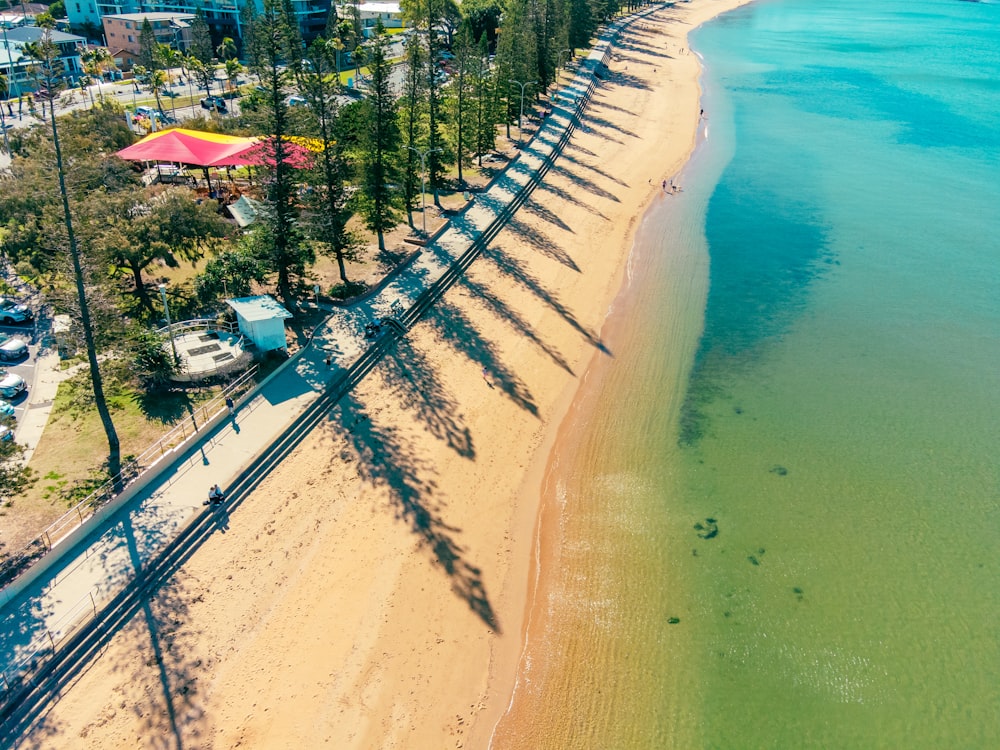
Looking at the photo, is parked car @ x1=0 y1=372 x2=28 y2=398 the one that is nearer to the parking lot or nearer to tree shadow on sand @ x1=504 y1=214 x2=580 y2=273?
the parking lot

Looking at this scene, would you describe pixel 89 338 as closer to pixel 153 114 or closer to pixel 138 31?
pixel 153 114

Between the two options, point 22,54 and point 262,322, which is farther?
point 22,54

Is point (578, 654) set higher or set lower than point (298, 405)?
lower

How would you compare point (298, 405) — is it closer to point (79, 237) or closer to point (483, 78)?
point (79, 237)

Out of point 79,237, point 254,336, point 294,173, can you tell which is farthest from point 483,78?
point 79,237

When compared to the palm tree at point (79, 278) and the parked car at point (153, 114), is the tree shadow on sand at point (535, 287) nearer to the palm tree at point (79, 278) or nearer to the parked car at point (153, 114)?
the palm tree at point (79, 278)

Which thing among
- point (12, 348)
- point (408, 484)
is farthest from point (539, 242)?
point (12, 348)
